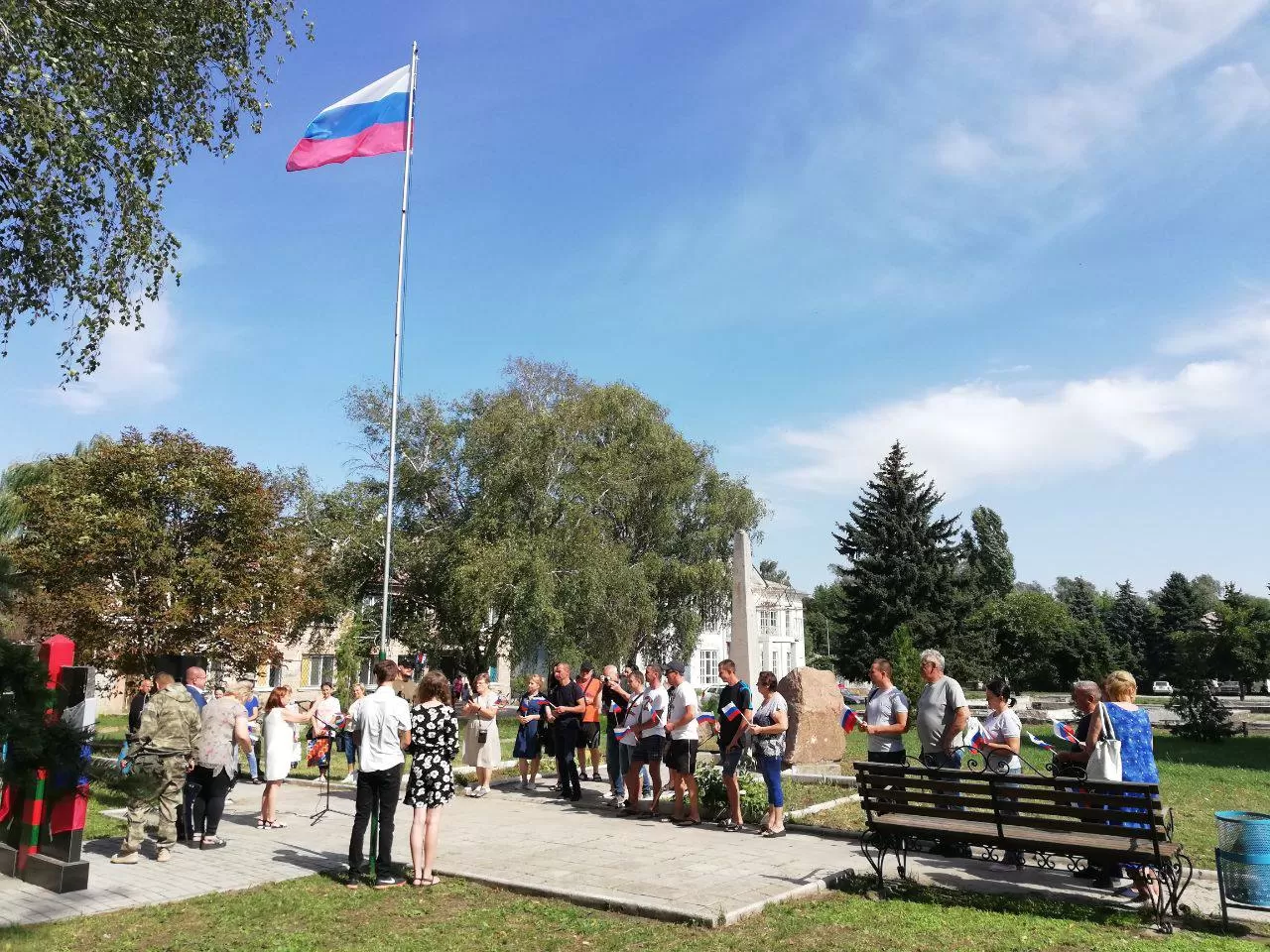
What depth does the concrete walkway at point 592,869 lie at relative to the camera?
7.16 metres

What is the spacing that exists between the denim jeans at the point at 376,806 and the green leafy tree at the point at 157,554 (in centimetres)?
1296

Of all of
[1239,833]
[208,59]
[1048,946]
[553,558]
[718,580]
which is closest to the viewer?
[1048,946]

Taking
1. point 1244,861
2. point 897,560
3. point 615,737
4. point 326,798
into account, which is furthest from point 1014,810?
point 897,560

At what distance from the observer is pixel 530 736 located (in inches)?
540

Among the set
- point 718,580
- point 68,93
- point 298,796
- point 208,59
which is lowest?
point 298,796

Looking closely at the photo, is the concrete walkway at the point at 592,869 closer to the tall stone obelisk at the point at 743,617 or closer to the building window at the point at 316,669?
the tall stone obelisk at the point at 743,617

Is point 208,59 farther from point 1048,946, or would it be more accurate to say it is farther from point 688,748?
point 1048,946

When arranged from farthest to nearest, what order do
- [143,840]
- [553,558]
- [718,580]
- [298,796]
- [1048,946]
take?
[718,580] → [553,558] → [298,796] → [143,840] → [1048,946]

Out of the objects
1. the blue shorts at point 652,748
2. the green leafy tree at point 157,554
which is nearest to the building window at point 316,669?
the green leafy tree at point 157,554

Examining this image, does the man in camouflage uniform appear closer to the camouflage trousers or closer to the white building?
the camouflage trousers

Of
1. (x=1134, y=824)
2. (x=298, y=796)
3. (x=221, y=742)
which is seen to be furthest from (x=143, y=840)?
(x=1134, y=824)

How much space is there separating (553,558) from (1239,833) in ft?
80.2

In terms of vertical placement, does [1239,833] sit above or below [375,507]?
below

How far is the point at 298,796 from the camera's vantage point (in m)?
13.5
